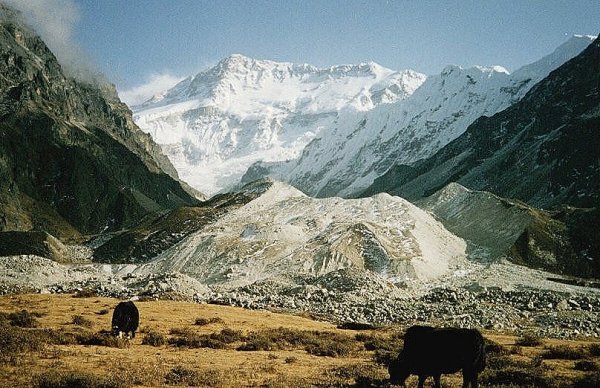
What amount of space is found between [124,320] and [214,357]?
6519mm

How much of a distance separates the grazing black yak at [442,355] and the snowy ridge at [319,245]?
49.4m

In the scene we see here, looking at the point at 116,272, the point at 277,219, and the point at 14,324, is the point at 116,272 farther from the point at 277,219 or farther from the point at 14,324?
the point at 14,324

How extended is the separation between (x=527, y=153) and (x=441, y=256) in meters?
138

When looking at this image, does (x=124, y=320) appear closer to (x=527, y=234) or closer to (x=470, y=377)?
(x=470, y=377)

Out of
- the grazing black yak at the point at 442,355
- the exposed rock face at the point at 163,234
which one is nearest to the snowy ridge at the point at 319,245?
the exposed rock face at the point at 163,234

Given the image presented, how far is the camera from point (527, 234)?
84.0 metres

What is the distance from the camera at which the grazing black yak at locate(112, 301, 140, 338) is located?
86.8 feet

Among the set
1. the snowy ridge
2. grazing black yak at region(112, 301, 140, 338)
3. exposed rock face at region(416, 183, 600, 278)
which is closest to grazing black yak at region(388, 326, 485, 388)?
grazing black yak at region(112, 301, 140, 338)

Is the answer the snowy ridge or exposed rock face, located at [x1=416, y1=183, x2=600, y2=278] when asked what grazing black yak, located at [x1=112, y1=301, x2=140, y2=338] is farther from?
exposed rock face, located at [x1=416, y1=183, x2=600, y2=278]

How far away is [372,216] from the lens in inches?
3514

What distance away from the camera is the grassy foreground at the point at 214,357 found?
17219 millimetres

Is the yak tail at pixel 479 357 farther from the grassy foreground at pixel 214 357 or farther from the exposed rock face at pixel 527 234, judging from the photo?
the exposed rock face at pixel 527 234

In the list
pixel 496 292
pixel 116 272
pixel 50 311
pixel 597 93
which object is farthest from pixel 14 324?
pixel 597 93

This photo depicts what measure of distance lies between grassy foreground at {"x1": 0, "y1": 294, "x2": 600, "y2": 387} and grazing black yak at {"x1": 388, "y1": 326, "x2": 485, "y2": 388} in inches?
64.8
